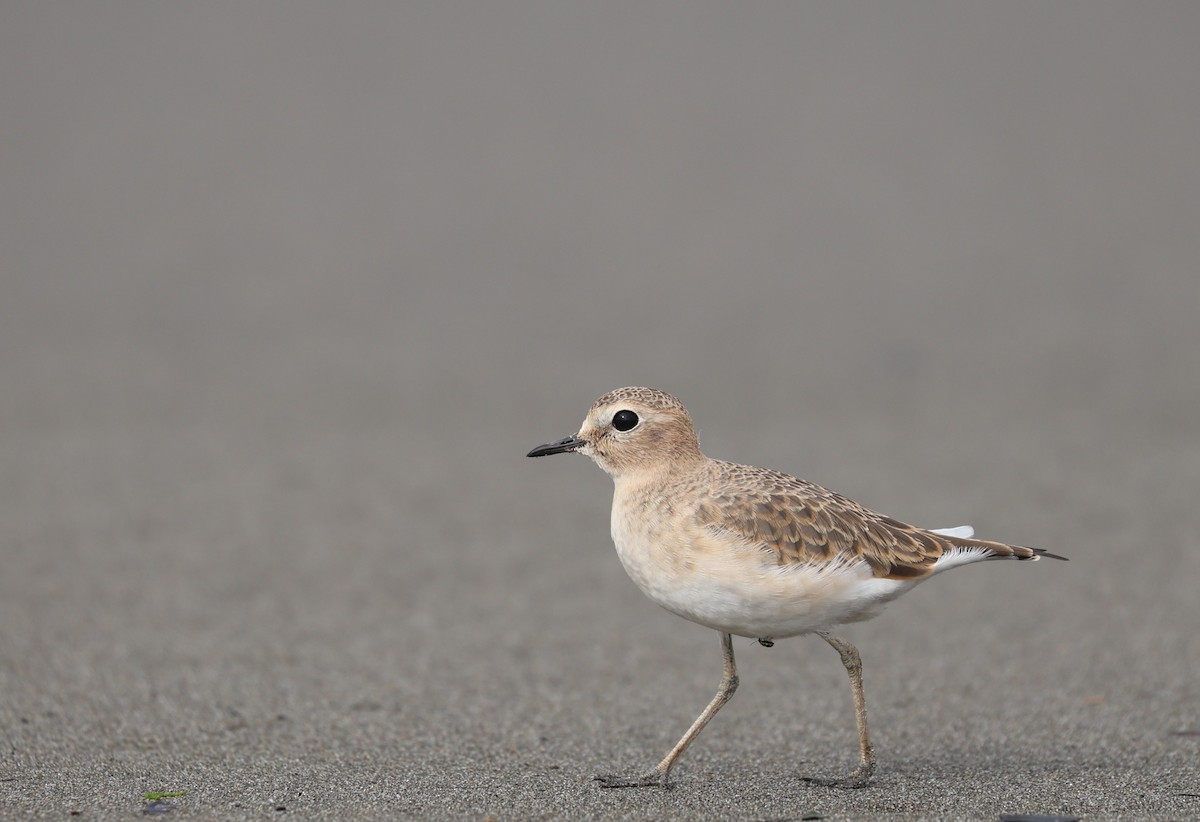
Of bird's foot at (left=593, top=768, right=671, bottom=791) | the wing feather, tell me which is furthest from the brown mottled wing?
bird's foot at (left=593, top=768, right=671, bottom=791)

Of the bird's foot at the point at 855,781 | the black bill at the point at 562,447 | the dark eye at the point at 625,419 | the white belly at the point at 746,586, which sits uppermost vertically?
the dark eye at the point at 625,419

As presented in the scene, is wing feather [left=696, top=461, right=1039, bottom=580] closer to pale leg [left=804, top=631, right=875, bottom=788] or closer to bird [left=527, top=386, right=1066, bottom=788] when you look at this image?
bird [left=527, top=386, right=1066, bottom=788]

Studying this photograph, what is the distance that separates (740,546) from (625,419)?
0.72 metres

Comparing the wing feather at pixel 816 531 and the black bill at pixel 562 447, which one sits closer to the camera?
the wing feather at pixel 816 531

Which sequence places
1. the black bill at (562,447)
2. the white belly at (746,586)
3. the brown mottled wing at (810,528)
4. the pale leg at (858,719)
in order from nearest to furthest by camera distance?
the white belly at (746,586)
the brown mottled wing at (810,528)
the pale leg at (858,719)
the black bill at (562,447)

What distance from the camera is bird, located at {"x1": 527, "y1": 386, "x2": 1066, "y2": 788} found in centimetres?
454

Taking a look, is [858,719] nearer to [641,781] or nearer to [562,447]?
[641,781]

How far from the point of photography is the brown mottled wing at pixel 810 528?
463 centimetres

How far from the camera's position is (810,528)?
4.70m

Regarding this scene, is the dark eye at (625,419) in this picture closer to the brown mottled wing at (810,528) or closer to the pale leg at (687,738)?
the brown mottled wing at (810,528)

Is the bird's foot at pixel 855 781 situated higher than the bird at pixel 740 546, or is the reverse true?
the bird at pixel 740 546

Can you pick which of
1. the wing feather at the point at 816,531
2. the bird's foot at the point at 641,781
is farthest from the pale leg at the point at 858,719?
the bird's foot at the point at 641,781

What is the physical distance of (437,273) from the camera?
11922 millimetres

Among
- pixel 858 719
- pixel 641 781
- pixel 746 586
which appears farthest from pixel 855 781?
pixel 746 586
